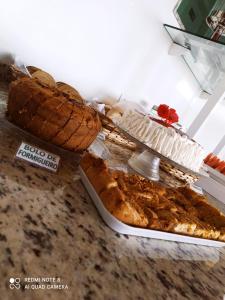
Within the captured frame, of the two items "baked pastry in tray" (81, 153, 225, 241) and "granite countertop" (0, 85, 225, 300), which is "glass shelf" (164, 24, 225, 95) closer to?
"baked pastry in tray" (81, 153, 225, 241)

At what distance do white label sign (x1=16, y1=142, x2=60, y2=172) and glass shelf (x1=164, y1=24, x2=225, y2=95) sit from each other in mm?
1177

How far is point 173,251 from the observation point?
46cm

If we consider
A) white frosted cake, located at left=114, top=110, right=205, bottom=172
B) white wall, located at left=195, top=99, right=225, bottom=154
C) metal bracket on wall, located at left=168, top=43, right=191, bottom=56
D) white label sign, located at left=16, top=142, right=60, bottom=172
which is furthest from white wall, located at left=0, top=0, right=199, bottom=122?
white wall, located at left=195, top=99, right=225, bottom=154

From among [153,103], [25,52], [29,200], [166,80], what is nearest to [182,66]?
[166,80]

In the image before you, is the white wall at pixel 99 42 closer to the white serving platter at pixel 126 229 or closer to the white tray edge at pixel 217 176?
the white tray edge at pixel 217 176

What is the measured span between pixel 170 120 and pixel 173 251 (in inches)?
22.3

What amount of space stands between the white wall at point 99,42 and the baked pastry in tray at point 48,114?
707mm

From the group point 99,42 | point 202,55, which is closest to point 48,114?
point 99,42

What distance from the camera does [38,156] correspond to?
488 millimetres

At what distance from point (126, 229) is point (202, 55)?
1.64m

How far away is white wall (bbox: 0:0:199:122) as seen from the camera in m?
1.14

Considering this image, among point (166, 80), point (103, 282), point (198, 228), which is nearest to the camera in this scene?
point (103, 282)

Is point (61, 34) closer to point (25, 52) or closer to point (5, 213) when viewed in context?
point (25, 52)

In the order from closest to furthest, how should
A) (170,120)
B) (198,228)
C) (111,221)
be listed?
(111,221), (198,228), (170,120)
